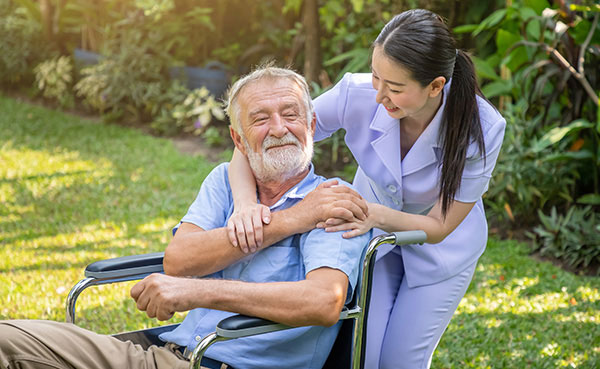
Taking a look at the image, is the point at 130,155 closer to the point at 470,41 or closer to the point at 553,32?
the point at 470,41

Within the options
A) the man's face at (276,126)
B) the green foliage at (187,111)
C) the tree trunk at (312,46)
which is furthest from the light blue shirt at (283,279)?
the green foliage at (187,111)

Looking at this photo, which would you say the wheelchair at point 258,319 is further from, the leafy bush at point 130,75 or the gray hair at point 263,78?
the leafy bush at point 130,75

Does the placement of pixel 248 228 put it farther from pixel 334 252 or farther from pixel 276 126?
pixel 276 126

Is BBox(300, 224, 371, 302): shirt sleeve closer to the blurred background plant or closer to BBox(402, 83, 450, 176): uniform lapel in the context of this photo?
BBox(402, 83, 450, 176): uniform lapel

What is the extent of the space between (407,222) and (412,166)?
26 centimetres

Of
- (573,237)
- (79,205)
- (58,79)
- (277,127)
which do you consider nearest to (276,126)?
(277,127)

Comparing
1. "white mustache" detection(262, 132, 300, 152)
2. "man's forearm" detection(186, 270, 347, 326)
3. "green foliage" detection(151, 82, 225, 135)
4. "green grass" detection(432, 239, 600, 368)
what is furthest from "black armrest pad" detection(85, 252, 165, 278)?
"green foliage" detection(151, 82, 225, 135)

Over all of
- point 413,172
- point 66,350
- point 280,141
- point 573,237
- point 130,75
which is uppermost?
point 280,141

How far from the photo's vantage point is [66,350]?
186 cm

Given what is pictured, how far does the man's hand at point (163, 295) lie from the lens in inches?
71.4

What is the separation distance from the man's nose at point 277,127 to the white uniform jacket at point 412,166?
0.78 ft

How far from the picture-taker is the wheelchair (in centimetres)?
167

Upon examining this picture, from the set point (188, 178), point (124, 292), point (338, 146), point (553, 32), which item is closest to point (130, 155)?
point (188, 178)

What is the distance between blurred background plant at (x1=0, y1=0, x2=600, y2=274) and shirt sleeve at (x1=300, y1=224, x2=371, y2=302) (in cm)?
271
